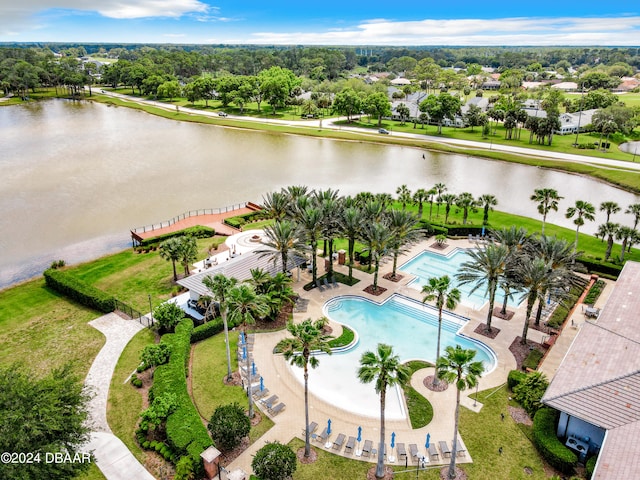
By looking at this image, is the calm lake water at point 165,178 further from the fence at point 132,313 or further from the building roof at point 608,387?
the building roof at point 608,387

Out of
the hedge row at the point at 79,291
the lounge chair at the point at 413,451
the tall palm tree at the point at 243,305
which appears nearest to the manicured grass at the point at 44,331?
the hedge row at the point at 79,291

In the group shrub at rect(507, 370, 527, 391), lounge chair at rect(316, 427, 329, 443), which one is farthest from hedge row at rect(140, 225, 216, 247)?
shrub at rect(507, 370, 527, 391)

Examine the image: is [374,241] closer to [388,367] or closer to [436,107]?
[388,367]

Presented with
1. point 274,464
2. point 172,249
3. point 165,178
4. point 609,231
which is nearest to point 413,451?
point 274,464

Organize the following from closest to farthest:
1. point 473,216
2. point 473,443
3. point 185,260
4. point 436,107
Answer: point 473,443 → point 185,260 → point 473,216 → point 436,107

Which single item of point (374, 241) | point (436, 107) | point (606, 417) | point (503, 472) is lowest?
point (503, 472)

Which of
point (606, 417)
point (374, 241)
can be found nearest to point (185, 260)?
point (374, 241)
